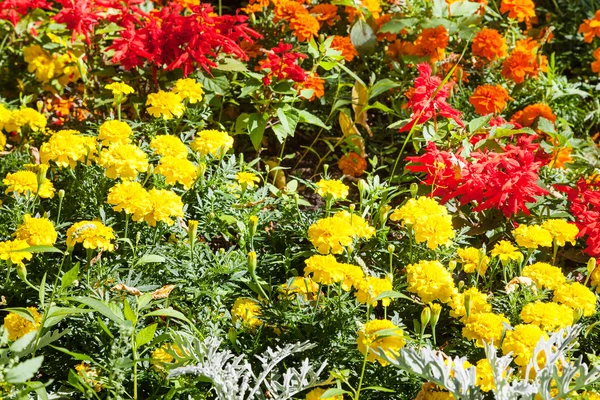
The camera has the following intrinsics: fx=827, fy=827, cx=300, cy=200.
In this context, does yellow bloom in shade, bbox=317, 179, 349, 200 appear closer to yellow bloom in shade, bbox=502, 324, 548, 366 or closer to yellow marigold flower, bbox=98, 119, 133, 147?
yellow marigold flower, bbox=98, 119, 133, 147

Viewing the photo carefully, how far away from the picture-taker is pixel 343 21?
3502mm

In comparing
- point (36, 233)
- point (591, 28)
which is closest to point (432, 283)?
point (36, 233)

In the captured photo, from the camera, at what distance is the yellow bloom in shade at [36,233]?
77.7 inches

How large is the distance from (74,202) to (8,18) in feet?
3.56

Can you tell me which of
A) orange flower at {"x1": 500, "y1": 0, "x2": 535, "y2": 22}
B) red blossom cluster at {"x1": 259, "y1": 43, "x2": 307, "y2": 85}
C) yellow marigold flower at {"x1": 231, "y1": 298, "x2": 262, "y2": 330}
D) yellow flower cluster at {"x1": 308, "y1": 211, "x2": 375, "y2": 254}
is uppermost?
orange flower at {"x1": 500, "y1": 0, "x2": 535, "y2": 22}

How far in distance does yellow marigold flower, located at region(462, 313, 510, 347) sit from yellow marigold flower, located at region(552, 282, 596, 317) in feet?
0.61

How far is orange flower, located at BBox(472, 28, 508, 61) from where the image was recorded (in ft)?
10.3

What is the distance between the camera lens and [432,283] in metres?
2.03

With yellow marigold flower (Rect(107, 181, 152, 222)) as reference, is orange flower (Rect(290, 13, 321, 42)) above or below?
above

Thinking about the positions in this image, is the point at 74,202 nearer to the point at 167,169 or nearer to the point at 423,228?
the point at 167,169

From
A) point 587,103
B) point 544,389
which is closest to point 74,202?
point 544,389

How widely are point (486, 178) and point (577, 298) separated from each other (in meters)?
0.52

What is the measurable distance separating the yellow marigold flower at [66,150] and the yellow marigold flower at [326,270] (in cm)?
74

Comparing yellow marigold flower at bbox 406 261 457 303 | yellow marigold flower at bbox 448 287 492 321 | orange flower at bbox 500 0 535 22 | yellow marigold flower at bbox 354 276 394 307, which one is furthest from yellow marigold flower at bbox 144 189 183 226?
orange flower at bbox 500 0 535 22
